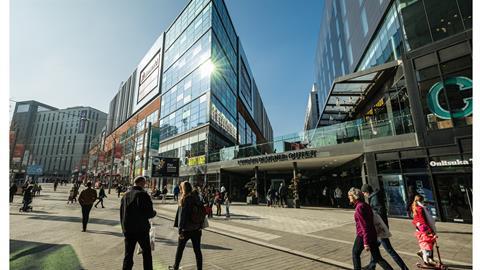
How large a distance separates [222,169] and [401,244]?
20.3 m

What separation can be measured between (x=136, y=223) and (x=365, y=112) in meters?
23.4

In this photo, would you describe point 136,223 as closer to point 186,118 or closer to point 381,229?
point 381,229

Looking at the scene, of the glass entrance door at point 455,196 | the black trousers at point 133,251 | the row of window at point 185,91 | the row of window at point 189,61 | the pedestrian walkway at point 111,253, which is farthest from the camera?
the row of window at point 189,61

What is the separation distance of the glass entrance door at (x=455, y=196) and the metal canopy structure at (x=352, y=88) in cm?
788

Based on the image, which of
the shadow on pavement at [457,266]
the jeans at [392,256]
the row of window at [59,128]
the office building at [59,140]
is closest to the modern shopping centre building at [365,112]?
the shadow on pavement at [457,266]

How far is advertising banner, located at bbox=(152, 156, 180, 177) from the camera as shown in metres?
23.7

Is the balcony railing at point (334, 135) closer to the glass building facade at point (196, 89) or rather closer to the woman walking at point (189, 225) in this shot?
the glass building facade at point (196, 89)

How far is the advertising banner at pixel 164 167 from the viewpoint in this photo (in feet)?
77.7

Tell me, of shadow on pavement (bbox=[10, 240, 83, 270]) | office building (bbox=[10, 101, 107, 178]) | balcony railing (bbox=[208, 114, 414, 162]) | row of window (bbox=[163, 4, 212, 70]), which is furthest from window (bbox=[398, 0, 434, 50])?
office building (bbox=[10, 101, 107, 178])

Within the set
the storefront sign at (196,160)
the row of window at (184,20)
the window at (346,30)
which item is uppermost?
the row of window at (184,20)

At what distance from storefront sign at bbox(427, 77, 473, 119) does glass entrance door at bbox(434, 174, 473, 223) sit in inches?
128

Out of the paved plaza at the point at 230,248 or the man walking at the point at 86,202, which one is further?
the man walking at the point at 86,202

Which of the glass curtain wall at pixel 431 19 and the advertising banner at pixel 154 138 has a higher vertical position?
the glass curtain wall at pixel 431 19

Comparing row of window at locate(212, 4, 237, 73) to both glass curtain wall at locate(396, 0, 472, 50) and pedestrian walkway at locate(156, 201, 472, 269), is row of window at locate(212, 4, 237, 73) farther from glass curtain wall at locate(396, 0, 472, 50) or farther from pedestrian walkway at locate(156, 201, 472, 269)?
pedestrian walkway at locate(156, 201, 472, 269)
